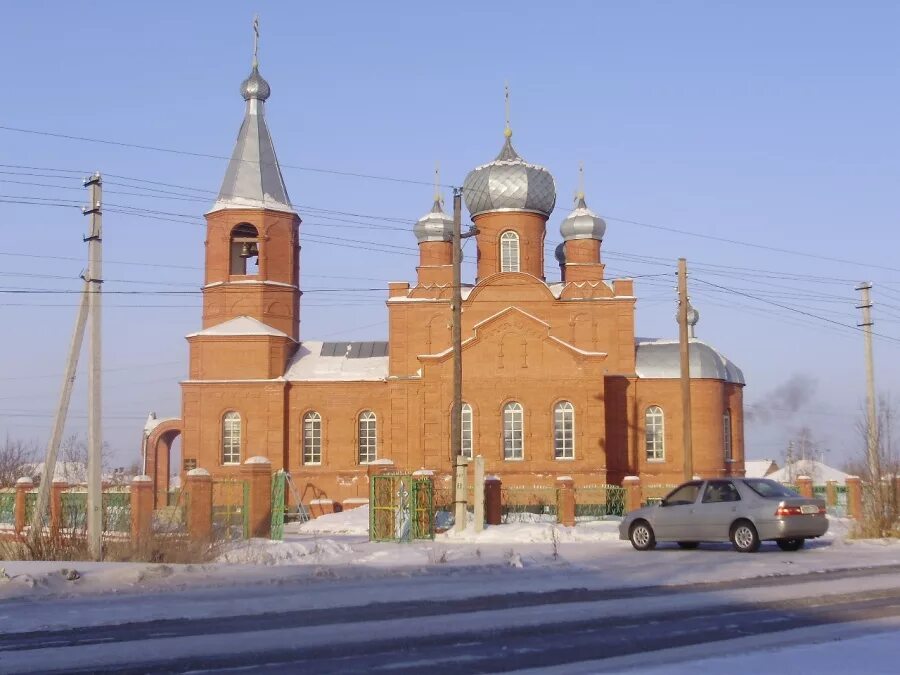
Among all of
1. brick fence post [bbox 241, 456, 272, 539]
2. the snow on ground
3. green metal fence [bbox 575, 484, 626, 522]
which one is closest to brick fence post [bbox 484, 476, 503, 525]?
the snow on ground

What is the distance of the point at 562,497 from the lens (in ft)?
82.2

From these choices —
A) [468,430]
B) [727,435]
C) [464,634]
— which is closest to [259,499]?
[464,634]

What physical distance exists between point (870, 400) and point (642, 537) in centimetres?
861

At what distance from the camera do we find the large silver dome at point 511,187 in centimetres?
3850

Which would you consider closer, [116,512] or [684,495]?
[684,495]

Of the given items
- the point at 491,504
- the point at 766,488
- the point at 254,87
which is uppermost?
the point at 254,87

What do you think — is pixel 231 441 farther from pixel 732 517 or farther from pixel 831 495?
pixel 732 517

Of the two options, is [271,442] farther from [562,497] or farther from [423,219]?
[562,497]

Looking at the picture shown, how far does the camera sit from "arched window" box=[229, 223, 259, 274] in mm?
36938

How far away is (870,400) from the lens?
933 inches

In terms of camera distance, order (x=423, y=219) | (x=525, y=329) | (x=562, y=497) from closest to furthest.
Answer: (x=562, y=497), (x=525, y=329), (x=423, y=219)

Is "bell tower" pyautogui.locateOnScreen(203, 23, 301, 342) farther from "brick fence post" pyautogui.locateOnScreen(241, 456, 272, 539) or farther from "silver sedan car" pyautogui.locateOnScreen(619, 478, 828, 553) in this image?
"silver sedan car" pyautogui.locateOnScreen(619, 478, 828, 553)

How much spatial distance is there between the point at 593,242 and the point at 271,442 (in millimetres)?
13629

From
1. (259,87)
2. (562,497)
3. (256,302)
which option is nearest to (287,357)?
(256,302)
